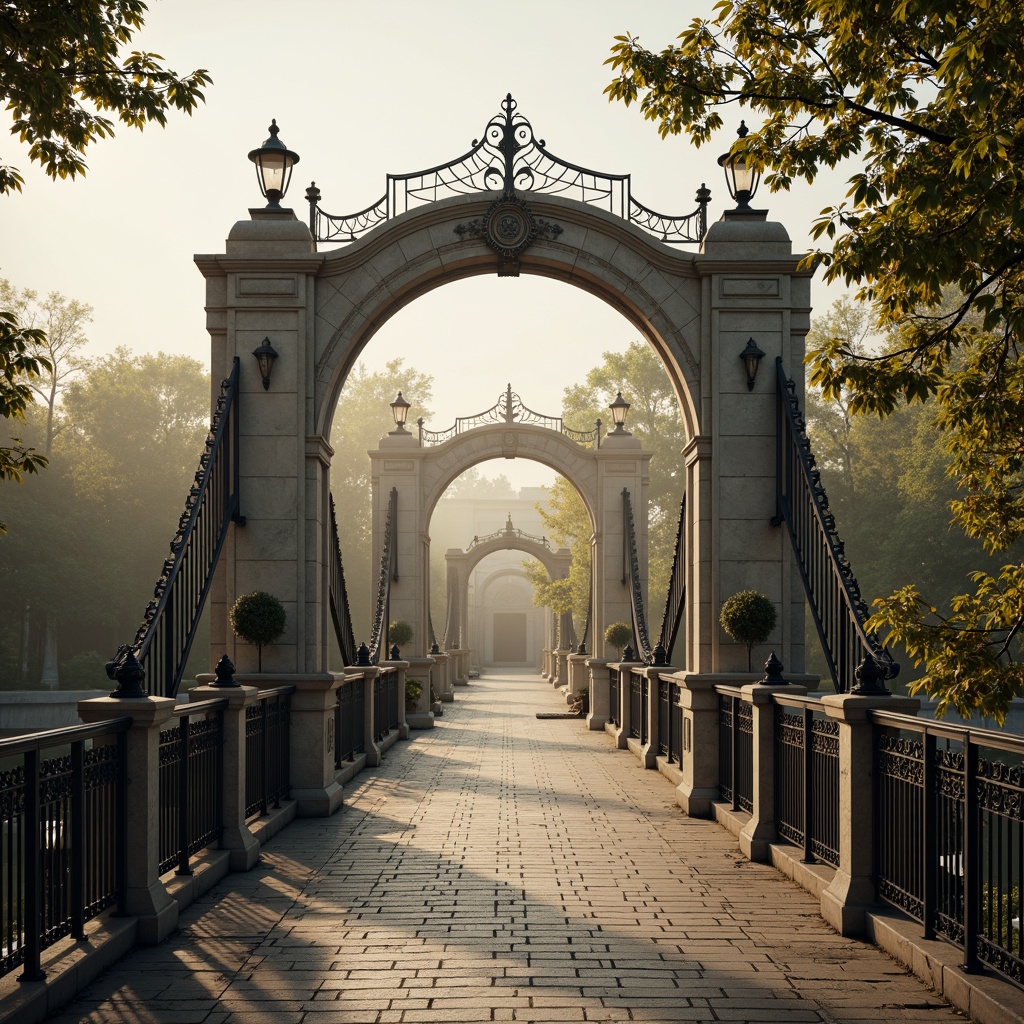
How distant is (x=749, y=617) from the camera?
33.8 ft

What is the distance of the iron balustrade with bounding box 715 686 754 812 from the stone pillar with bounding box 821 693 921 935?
2485 millimetres

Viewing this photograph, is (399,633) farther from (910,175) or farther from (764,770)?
(910,175)

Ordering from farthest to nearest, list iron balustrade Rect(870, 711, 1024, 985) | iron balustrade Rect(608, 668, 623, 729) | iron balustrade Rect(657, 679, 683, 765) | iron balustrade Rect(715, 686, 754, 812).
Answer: iron balustrade Rect(608, 668, 623, 729), iron balustrade Rect(657, 679, 683, 765), iron balustrade Rect(715, 686, 754, 812), iron balustrade Rect(870, 711, 1024, 985)

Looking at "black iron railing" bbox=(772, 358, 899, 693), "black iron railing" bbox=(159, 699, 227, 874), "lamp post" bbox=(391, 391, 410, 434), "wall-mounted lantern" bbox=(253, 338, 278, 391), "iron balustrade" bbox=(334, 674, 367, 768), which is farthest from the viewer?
"lamp post" bbox=(391, 391, 410, 434)

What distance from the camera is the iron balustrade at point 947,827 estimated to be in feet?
15.7

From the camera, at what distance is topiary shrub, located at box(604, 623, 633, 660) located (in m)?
21.5

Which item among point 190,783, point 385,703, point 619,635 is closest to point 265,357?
point 190,783

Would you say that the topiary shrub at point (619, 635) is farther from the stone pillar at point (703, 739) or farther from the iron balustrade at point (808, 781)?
the iron balustrade at point (808, 781)

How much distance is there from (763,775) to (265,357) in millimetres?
5814

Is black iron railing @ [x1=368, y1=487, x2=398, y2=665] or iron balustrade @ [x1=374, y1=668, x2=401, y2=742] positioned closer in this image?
iron balustrade @ [x1=374, y1=668, x2=401, y2=742]

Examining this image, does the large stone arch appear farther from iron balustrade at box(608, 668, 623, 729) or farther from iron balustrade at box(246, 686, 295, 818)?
iron balustrade at box(246, 686, 295, 818)

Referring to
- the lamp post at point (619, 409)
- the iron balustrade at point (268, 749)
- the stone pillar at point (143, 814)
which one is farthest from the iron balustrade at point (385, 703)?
the stone pillar at point (143, 814)

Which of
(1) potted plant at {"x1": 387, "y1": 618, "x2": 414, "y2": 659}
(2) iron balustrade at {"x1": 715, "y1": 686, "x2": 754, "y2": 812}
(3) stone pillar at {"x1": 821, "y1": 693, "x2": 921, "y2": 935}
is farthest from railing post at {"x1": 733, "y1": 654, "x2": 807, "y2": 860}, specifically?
(1) potted plant at {"x1": 387, "y1": 618, "x2": 414, "y2": 659}

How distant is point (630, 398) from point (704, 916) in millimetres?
44175
